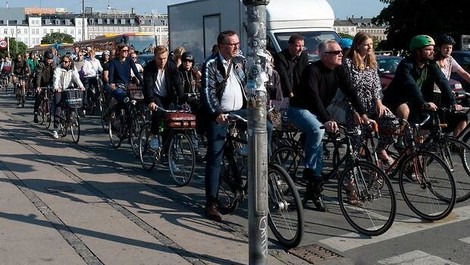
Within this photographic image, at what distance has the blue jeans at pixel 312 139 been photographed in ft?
22.6

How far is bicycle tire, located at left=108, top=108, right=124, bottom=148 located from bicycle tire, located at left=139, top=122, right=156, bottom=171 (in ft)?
5.76

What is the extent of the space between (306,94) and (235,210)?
141cm

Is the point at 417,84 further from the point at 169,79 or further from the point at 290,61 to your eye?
the point at 169,79

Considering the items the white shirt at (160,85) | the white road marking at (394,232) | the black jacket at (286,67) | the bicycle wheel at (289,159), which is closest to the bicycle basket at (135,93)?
the white shirt at (160,85)

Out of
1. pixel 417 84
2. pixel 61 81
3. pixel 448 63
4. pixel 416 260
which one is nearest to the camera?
pixel 416 260

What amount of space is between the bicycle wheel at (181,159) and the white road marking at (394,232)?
8.68ft

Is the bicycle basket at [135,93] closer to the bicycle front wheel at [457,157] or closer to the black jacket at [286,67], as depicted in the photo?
the black jacket at [286,67]

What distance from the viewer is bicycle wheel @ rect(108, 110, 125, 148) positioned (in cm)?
1186

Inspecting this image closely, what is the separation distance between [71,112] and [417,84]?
743 cm

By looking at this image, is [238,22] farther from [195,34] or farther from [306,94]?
[306,94]

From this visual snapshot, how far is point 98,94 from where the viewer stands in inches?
736

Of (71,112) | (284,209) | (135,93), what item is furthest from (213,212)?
(71,112)

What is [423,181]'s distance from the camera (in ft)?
22.8

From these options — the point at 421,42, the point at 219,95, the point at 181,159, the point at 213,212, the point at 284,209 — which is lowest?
the point at 213,212
